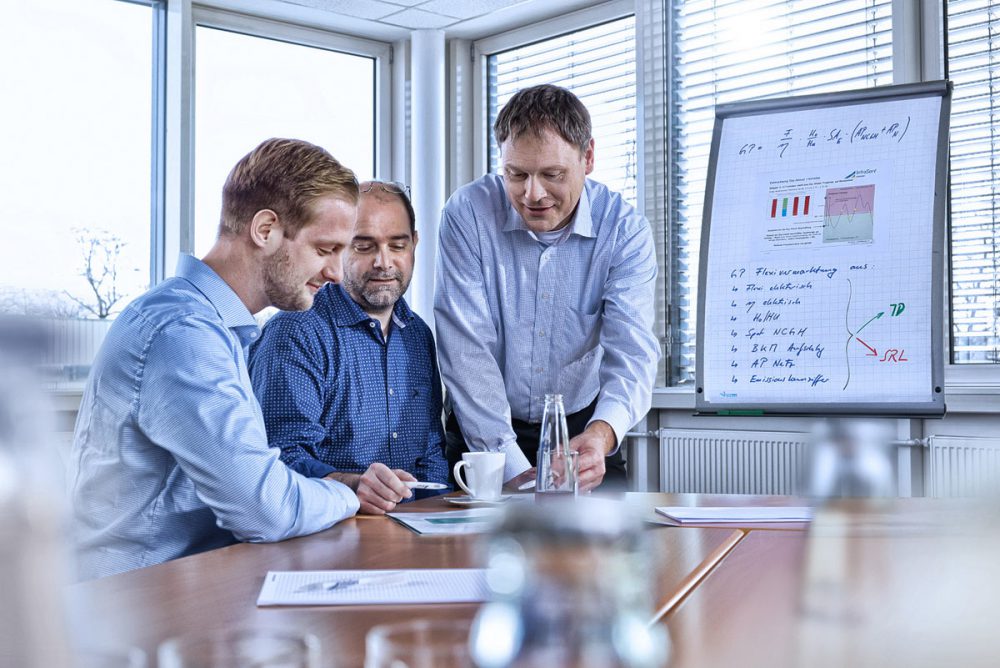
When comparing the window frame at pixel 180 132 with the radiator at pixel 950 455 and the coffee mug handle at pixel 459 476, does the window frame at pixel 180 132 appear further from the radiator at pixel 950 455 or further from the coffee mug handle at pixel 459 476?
the radiator at pixel 950 455

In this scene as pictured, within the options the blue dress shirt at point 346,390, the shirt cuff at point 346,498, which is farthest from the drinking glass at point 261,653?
the blue dress shirt at point 346,390

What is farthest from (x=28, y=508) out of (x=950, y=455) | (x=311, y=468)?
(x=950, y=455)

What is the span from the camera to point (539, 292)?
229 cm

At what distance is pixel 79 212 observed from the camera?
369 centimetres

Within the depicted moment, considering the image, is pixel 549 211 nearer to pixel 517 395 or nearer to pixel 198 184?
pixel 517 395

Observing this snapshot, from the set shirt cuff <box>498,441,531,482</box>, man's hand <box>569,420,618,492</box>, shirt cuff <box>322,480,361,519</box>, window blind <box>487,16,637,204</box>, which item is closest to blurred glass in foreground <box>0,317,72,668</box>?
shirt cuff <box>322,480,361,519</box>

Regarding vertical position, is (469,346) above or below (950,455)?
above

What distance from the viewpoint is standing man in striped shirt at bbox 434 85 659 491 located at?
2127mm

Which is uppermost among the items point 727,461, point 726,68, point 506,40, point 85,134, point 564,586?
point 506,40

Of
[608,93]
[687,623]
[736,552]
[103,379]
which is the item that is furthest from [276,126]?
[687,623]

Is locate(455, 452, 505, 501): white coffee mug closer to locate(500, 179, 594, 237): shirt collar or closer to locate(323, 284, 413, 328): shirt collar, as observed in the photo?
locate(323, 284, 413, 328): shirt collar

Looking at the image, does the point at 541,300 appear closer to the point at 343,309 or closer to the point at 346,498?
the point at 343,309

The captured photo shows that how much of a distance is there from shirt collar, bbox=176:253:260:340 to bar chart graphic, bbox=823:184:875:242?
5.63ft

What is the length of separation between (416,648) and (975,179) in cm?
314
